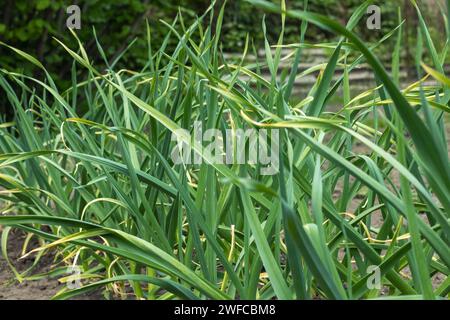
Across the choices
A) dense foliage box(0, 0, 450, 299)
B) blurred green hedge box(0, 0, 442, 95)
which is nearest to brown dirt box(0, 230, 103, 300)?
dense foliage box(0, 0, 450, 299)

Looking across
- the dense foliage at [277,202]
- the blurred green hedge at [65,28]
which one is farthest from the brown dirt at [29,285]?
the blurred green hedge at [65,28]

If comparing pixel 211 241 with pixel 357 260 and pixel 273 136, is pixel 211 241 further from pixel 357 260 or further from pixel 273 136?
pixel 357 260

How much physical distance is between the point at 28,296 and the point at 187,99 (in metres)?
0.70

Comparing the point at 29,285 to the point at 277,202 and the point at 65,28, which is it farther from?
the point at 65,28

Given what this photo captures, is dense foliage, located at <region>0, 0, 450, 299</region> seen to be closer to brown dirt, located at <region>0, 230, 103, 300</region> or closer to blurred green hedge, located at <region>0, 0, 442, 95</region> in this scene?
brown dirt, located at <region>0, 230, 103, 300</region>

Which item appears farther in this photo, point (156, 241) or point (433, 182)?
point (156, 241)

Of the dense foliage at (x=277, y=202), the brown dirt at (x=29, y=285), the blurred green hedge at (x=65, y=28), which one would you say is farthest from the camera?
the blurred green hedge at (x=65, y=28)

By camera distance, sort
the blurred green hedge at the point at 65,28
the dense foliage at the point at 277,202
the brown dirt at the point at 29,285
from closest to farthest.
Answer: the dense foliage at the point at 277,202 < the brown dirt at the point at 29,285 < the blurred green hedge at the point at 65,28

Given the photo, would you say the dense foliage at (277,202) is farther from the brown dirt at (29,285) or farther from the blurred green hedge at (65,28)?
the blurred green hedge at (65,28)

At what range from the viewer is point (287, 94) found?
73.3 inches

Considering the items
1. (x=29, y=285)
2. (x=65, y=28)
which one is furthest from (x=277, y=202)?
(x=65, y=28)

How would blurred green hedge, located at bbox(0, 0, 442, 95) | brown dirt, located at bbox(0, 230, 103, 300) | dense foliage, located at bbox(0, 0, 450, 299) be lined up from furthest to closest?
blurred green hedge, located at bbox(0, 0, 442, 95)
brown dirt, located at bbox(0, 230, 103, 300)
dense foliage, located at bbox(0, 0, 450, 299)
